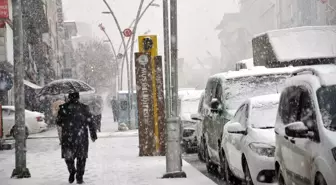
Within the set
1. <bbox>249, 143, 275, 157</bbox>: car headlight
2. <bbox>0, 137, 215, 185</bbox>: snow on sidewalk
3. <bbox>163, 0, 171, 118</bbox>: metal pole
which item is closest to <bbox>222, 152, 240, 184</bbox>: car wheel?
<bbox>0, 137, 215, 185</bbox>: snow on sidewalk

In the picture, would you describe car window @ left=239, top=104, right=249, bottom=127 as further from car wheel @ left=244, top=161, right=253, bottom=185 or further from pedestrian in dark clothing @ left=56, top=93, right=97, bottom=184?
pedestrian in dark clothing @ left=56, top=93, right=97, bottom=184

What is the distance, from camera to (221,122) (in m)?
13.4

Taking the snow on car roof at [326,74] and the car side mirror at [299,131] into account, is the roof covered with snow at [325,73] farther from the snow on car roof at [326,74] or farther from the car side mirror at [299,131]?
the car side mirror at [299,131]

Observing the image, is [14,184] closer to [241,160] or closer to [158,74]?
[241,160]

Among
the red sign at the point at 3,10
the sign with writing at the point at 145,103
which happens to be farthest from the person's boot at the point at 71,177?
the red sign at the point at 3,10

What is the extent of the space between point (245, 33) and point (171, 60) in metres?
96.2

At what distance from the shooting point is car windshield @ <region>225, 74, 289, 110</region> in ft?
45.5

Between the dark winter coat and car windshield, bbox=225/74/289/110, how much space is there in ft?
10.1

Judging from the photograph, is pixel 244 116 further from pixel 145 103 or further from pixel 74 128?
pixel 145 103

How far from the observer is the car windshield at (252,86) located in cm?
1386

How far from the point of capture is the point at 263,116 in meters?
11.0

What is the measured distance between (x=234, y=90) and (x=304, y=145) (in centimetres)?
697

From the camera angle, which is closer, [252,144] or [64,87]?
[252,144]

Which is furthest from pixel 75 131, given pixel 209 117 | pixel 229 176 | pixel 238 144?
pixel 209 117
